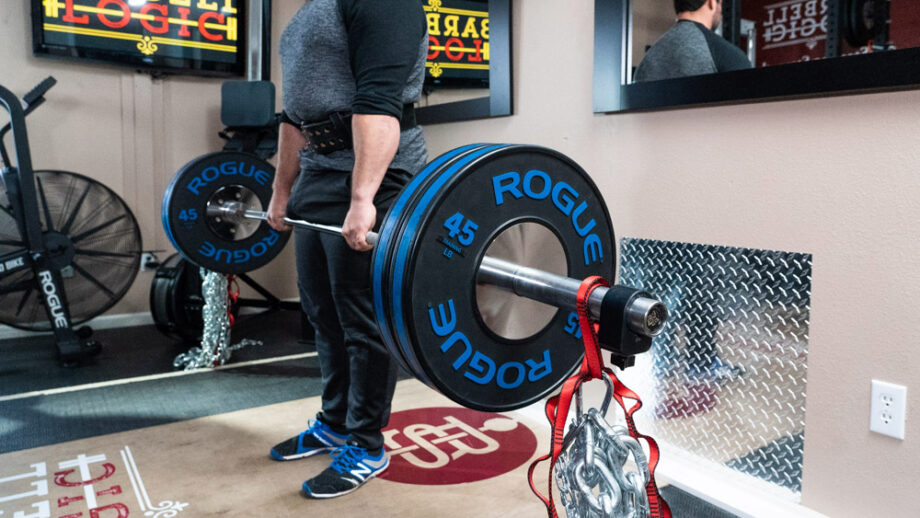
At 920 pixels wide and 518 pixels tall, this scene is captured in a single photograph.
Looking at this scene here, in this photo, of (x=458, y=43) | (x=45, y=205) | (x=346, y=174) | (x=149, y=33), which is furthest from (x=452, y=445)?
(x=149, y=33)

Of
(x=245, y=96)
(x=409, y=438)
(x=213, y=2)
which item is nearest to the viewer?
(x=409, y=438)

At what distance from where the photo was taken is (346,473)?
65.2 inches

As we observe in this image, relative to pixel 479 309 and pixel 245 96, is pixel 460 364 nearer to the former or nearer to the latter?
pixel 479 309

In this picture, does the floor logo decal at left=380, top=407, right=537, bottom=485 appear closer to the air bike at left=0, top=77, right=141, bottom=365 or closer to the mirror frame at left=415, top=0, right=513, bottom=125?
the mirror frame at left=415, top=0, right=513, bottom=125

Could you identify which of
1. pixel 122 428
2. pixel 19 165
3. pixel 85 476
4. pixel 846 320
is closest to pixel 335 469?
pixel 85 476

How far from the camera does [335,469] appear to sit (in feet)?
5.48

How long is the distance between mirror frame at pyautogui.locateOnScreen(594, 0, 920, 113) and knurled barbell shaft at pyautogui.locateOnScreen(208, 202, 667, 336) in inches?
34.9

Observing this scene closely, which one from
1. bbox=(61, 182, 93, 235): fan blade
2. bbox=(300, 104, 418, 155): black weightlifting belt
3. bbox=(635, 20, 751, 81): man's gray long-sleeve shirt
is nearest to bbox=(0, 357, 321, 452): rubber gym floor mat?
bbox=(61, 182, 93, 235): fan blade

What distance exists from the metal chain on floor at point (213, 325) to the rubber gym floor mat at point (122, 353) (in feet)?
0.35

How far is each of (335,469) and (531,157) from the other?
109cm

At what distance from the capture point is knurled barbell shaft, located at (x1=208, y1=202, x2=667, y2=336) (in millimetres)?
694

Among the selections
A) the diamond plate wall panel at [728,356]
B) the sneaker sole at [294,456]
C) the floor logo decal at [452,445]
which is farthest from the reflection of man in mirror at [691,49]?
the sneaker sole at [294,456]

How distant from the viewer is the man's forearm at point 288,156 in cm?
183

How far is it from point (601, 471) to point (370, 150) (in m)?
0.90
